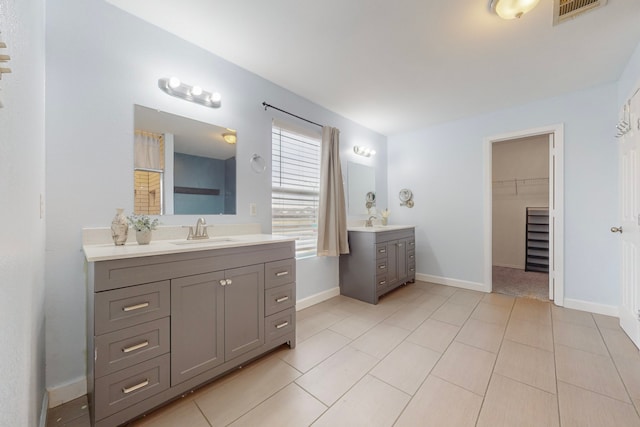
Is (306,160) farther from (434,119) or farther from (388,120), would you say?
(434,119)

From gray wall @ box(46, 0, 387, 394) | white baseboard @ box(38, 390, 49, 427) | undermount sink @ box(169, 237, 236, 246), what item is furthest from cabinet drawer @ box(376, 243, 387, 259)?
white baseboard @ box(38, 390, 49, 427)

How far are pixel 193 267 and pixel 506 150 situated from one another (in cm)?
575

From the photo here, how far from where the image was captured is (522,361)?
183 cm

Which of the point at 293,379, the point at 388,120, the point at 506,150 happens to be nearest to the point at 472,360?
the point at 293,379

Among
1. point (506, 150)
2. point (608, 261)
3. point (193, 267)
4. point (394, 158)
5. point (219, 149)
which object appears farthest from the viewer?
point (506, 150)

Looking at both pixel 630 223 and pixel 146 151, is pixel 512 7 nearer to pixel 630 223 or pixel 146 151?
pixel 630 223

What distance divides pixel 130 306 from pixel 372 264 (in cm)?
234

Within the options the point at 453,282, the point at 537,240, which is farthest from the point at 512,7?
the point at 537,240

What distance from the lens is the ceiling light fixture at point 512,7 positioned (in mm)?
1535

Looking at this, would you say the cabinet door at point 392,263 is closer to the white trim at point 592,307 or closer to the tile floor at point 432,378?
the tile floor at point 432,378

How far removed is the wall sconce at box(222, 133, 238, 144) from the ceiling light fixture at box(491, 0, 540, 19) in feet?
6.82

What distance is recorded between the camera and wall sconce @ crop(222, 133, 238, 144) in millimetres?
2201

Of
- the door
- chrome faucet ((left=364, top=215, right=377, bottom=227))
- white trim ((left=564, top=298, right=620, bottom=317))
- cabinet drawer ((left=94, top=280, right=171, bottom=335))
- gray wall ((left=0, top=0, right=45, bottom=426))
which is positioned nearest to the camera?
gray wall ((left=0, top=0, right=45, bottom=426))

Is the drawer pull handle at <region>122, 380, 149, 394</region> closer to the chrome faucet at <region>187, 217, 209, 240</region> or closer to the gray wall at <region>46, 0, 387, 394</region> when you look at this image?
the gray wall at <region>46, 0, 387, 394</region>
